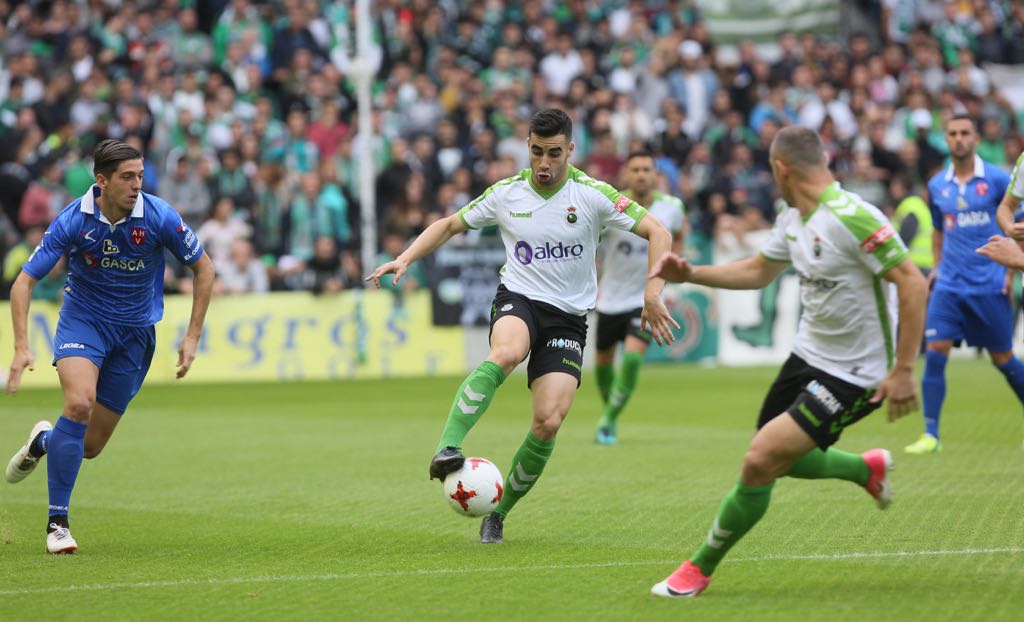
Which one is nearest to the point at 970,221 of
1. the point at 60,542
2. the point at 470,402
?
the point at 470,402

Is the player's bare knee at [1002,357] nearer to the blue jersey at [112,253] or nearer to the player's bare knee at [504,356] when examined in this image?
the player's bare knee at [504,356]

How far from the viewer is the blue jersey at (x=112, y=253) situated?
8.67 m

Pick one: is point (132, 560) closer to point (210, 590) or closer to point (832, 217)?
point (210, 590)

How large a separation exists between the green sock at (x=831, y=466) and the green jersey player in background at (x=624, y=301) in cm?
693

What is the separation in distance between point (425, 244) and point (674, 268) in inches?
101

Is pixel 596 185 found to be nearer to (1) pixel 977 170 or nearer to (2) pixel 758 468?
(2) pixel 758 468

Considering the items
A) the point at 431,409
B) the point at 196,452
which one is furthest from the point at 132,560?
the point at 431,409

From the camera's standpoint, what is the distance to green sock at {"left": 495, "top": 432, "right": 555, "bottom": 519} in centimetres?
854

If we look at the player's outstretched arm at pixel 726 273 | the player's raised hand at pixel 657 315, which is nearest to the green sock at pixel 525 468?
the player's raised hand at pixel 657 315

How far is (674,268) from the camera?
6.66 meters

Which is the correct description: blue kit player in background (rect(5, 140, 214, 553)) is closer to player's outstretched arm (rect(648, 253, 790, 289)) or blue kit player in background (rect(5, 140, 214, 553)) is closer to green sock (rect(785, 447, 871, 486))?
player's outstretched arm (rect(648, 253, 790, 289))

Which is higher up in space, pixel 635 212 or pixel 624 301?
pixel 635 212

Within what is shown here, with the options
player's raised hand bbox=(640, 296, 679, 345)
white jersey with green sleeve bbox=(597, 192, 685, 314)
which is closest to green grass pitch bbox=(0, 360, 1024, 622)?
player's raised hand bbox=(640, 296, 679, 345)

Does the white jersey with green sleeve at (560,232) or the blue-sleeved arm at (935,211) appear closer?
the white jersey with green sleeve at (560,232)
